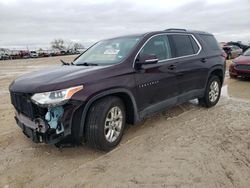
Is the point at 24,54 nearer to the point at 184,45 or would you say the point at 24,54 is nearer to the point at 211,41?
the point at 211,41

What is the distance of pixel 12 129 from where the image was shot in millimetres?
5086

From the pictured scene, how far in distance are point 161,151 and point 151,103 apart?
3.09 feet

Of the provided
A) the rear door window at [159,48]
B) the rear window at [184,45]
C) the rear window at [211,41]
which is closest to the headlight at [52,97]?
the rear door window at [159,48]

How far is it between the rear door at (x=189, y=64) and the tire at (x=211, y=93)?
0.32 meters

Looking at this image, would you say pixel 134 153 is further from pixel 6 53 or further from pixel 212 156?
pixel 6 53

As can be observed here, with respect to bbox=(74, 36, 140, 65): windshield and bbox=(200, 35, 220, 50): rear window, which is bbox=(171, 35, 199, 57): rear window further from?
bbox=(74, 36, 140, 65): windshield

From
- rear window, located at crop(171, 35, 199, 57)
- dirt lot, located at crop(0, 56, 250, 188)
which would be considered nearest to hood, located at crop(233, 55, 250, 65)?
A: rear window, located at crop(171, 35, 199, 57)

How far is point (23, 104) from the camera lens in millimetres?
3721

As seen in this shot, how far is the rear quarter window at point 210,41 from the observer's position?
6216mm

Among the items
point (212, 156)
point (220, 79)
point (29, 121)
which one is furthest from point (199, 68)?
point (29, 121)

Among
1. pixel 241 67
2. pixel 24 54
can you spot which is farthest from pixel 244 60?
pixel 24 54

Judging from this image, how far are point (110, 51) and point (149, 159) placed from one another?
203cm

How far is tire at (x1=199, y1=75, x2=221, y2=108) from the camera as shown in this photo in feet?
20.2

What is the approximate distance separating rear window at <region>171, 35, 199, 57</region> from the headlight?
2612 millimetres
